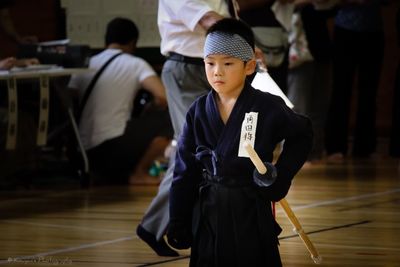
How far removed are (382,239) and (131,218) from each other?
149 centimetres

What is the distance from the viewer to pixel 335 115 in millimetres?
8992

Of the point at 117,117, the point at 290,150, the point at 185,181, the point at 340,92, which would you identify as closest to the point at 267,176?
the point at 290,150

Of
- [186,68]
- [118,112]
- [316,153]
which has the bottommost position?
[316,153]

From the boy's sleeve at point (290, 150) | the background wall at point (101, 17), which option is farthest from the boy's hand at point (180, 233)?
the background wall at point (101, 17)

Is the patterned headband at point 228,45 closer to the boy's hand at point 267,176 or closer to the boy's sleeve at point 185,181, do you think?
the boy's sleeve at point 185,181

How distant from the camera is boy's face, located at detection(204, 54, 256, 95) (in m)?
3.35

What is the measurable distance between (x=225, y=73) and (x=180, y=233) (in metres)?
0.51

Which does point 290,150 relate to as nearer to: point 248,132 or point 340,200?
point 248,132

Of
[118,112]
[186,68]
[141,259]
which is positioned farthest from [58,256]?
[118,112]

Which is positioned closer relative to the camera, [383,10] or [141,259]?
[141,259]

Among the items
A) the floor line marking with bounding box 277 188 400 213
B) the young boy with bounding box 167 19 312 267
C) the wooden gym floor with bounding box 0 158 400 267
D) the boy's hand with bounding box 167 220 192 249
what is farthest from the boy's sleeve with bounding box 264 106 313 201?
the floor line marking with bounding box 277 188 400 213

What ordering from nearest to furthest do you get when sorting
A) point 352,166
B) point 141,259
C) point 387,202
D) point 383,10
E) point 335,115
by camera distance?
point 141,259 → point 387,202 → point 352,166 → point 335,115 → point 383,10

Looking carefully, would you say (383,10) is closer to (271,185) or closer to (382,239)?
(382,239)

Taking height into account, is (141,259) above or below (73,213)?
above
